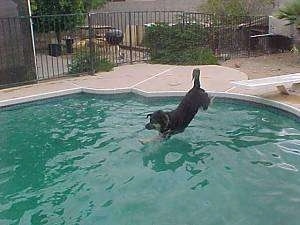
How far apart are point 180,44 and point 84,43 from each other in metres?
3.15

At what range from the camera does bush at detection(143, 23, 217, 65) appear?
12.7m

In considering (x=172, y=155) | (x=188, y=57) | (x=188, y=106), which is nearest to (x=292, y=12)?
(x=188, y=57)

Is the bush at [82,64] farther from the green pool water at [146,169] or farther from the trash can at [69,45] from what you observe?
the trash can at [69,45]

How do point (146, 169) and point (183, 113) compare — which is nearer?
point (146, 169)

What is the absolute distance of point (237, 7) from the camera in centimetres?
1473

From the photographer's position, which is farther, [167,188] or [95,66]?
[95,66]

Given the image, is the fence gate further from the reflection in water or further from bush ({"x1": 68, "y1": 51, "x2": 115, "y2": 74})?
the reflection in water

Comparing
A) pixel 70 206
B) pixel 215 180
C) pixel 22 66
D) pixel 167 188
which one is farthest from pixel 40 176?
pixel 22 66

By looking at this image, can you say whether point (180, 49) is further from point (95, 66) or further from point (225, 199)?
point (225, 199)

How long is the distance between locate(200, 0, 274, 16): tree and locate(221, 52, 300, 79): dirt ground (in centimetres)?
218

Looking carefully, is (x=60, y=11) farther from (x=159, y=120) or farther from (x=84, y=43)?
(x=159, y=120)

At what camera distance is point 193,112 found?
6594 mm

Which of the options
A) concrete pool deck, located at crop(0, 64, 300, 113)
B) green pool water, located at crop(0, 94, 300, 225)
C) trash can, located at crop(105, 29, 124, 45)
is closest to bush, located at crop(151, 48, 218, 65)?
concrete pool deck, located at crop(0, 64, 300, 113)

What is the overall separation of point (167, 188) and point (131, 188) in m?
0.46
